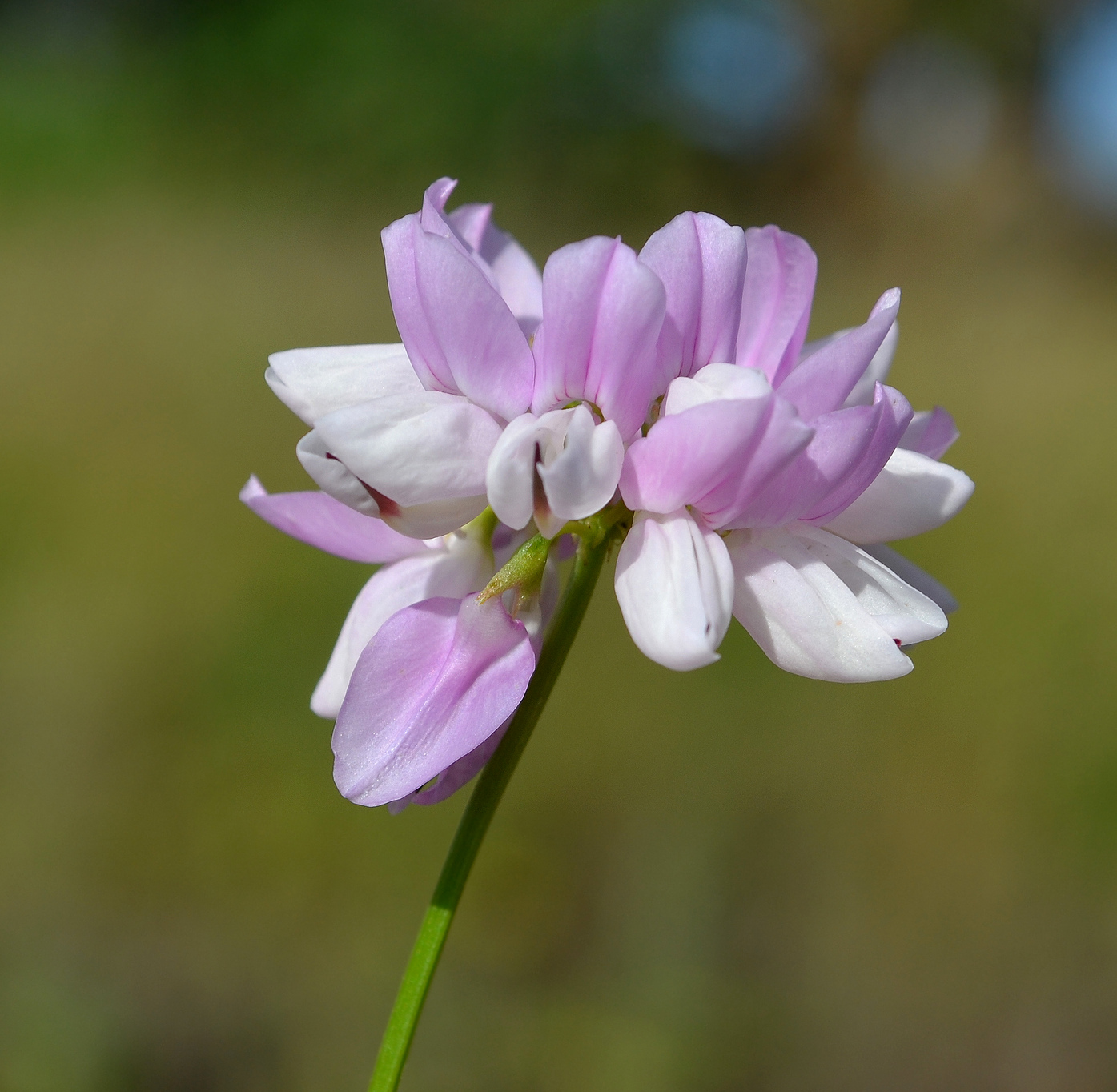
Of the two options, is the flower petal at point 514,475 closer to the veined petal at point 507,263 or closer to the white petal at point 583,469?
the white petal at point 583,469

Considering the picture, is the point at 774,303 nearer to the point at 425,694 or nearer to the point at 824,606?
the point at 824,606

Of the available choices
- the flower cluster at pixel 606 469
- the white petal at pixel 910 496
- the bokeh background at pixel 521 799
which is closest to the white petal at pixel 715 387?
the flower cluster at pixel 606 469

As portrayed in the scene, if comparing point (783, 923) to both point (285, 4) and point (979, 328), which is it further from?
point (285, 4)

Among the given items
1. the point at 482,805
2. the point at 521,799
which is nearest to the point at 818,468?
the point at 482,805

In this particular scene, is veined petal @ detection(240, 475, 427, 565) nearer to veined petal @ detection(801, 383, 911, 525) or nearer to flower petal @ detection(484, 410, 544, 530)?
flower petal @ detection(484, 410, 544, 530)

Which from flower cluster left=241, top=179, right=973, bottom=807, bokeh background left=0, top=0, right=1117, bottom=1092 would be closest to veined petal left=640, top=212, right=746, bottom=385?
flower cluster left=241, top=179, right=973, bottom=807

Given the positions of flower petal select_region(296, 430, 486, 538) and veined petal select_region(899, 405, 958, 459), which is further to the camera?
veined petal select_region(899, 405, 958, 459)
